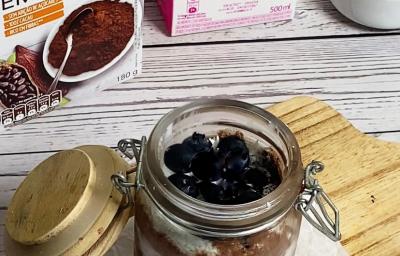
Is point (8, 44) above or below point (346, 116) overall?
above

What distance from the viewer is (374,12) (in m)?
0.91

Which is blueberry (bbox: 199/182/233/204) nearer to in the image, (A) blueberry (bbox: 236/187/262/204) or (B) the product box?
(A) blueberry (bbox: 236/187/262/204)

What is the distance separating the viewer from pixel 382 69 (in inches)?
35.7

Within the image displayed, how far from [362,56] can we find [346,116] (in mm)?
104

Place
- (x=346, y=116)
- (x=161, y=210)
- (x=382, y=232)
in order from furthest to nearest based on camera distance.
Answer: (x=346, y=116) < (x=382, y=232) < (x=161, y=210)

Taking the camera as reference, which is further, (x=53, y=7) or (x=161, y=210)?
(x=53, y=7)

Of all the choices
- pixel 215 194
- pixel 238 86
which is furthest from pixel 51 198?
pixel 238 86

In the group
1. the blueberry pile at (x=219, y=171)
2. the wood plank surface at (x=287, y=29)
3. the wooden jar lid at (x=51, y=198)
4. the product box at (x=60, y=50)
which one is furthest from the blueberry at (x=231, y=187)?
the wood plank surface at (x=287, y=29)

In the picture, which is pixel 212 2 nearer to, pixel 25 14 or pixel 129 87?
pixel 129 87

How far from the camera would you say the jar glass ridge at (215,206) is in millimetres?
496

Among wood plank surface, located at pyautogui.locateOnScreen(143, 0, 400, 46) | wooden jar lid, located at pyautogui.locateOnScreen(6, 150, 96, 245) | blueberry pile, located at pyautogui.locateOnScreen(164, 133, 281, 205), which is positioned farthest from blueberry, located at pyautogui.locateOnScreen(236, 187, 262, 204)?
wood plank surface, located at pyautogui.locateOnScreen(143, 0, 400, 46)

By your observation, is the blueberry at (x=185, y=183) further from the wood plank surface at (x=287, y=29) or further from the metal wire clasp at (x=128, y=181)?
the wood plank surface at (x=287, y=29)

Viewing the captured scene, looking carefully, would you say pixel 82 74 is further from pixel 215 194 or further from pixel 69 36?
pixel 215 194

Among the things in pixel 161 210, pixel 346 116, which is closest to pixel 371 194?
pixel 346 116
